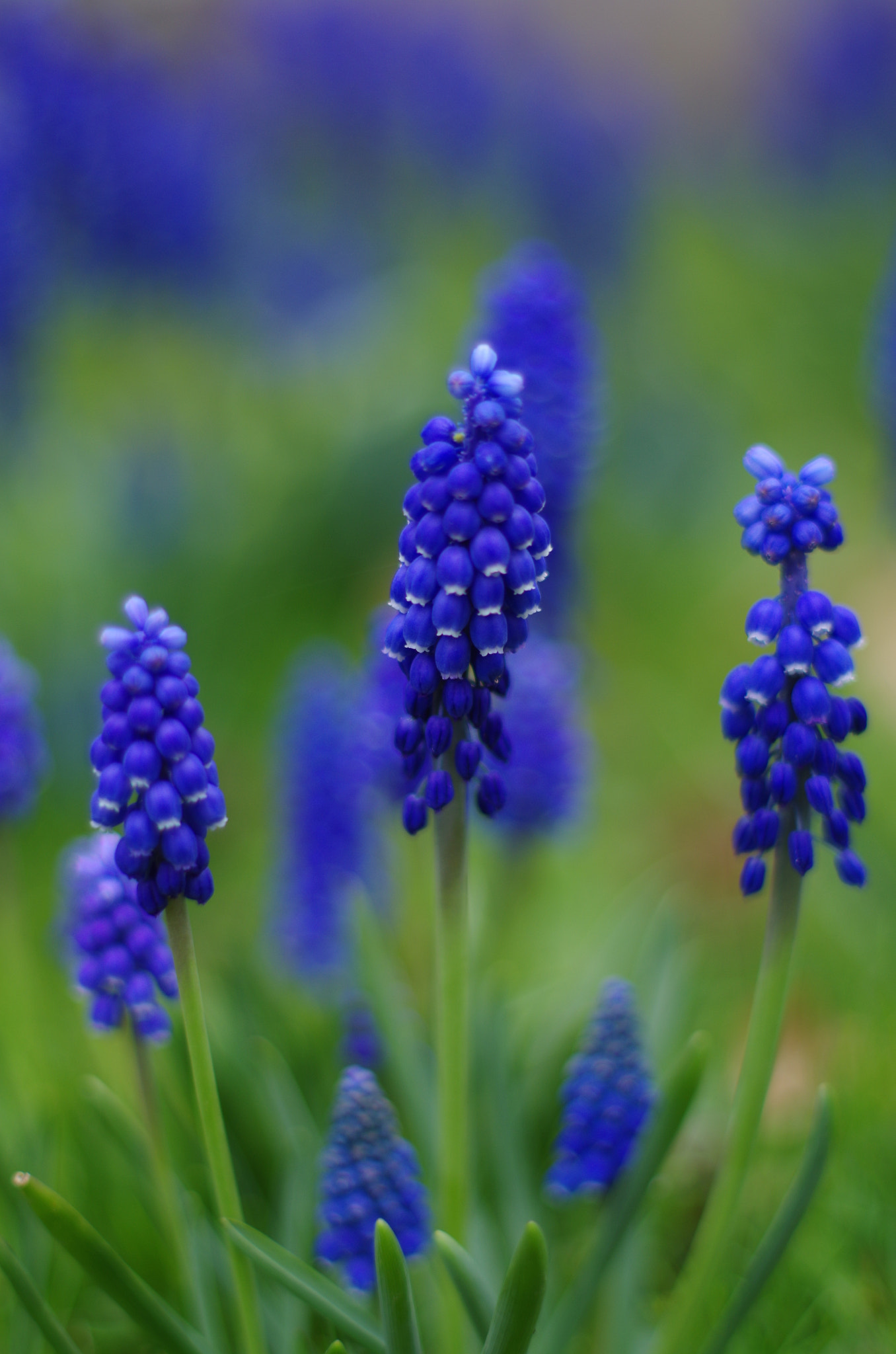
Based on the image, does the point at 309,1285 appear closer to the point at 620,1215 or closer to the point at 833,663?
the point at 620,1215

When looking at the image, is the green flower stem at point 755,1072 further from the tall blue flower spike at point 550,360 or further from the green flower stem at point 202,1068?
the tall blue flower spike at point 550,360

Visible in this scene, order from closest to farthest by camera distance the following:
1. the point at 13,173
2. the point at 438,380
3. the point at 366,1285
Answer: the point at 366,1285 → the point at 13,173 → the point at 438,380

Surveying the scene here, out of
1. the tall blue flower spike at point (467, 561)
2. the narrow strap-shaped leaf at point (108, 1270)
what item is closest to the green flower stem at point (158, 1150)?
the narrow strap-shaped leaf at point (108, 1270)

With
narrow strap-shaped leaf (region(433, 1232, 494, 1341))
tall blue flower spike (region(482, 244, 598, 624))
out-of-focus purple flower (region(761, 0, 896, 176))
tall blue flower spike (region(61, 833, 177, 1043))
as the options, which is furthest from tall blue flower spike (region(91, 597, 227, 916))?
out-of-focus purple flower (region(761, 0, 896, 176))

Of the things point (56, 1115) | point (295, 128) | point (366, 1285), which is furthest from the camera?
point (295, 128)

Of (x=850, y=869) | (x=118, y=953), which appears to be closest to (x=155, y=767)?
(x=118, y=953)

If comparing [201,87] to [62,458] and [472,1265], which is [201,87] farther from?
[472,1265]

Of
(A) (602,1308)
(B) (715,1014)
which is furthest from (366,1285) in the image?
(B) (715,1014)
